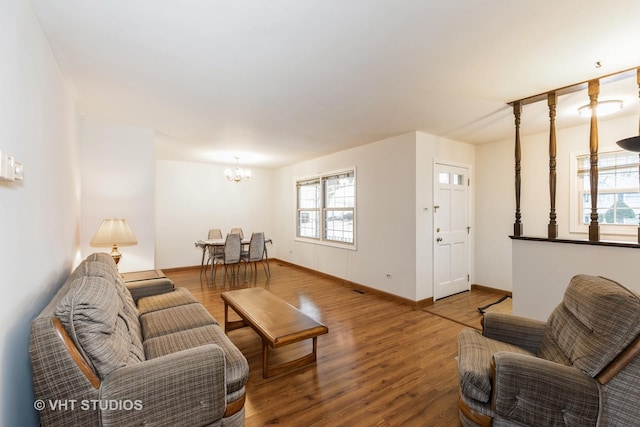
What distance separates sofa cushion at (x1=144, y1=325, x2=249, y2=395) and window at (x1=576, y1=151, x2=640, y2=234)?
428 cm

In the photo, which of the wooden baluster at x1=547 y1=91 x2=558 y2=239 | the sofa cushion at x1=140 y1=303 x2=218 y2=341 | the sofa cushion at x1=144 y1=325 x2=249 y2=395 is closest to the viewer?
the sofa cushion at x1=144 y1=325 x2=249 y2=395

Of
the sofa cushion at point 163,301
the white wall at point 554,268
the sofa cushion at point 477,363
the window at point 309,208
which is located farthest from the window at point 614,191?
the sofa cushion at point 163,301

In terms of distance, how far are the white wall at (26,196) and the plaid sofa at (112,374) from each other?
24 cm

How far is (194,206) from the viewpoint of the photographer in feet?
20.3

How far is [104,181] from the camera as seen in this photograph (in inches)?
135

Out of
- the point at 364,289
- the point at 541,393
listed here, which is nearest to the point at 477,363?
the point at 541,393

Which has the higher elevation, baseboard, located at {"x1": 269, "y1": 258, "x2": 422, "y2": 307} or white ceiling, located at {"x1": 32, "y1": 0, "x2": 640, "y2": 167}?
white ceiling, located at {"x1": 32, "y1": 0, "x2": 640, "y2": 167}

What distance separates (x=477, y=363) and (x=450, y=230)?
9.99ft

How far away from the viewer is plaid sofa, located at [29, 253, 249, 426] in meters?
1.15

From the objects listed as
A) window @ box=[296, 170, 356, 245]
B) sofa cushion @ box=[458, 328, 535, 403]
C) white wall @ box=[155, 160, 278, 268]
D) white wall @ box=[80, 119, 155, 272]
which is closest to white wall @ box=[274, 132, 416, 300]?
window @ box=[296, 170, 356, 245]

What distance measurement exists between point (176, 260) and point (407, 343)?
5.15 m

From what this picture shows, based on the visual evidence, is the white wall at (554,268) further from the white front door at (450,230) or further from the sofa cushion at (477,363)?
the white front door at (450,230)

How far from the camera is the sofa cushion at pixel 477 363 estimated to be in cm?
146

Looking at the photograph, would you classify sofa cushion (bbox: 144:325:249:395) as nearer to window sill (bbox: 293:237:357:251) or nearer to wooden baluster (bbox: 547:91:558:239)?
wooden baluster (bbox: 547:91:558:239)
